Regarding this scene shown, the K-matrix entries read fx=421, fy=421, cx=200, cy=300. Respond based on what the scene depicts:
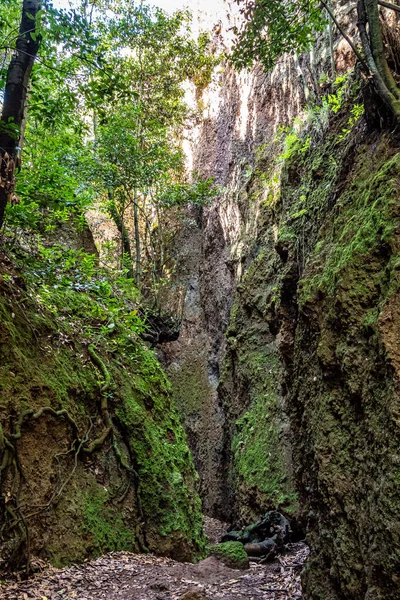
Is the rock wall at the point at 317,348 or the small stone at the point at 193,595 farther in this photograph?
the small stone at the point at 193,595

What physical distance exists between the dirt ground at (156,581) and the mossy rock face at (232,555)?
0.11 meters

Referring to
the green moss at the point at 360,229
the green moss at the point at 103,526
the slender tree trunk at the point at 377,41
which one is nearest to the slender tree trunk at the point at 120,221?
the green moss at the point at 103,526

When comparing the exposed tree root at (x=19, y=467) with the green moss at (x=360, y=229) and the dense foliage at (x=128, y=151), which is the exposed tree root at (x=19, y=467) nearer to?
the dense foliage at (x=128, y=151)

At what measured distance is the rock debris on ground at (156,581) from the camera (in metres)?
4.85

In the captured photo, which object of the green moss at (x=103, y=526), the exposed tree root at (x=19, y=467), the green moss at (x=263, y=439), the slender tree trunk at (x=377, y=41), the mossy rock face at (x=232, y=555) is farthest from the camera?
the green moss at (x=263, y=439)

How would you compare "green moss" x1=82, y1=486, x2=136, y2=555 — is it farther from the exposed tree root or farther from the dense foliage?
the dense foliage

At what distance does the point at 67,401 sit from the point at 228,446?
7.24 meters

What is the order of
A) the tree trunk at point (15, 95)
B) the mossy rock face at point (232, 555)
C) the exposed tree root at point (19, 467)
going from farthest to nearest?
the mossy rock face at point (232, 555)
the exposed tree root at point (19, 467)
the tree trunk at point (15, 95)

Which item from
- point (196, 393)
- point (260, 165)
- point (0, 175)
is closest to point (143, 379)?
point (0, 175)

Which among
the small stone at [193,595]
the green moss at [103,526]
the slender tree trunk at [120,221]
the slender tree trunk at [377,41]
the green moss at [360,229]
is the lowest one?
the small stone at [193,595]

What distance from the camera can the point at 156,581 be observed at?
5562 mm

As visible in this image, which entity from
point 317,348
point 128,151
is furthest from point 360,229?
point 128,151

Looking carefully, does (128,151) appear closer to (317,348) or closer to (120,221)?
(120,221)

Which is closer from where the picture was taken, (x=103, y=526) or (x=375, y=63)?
(x=375, y=63)
